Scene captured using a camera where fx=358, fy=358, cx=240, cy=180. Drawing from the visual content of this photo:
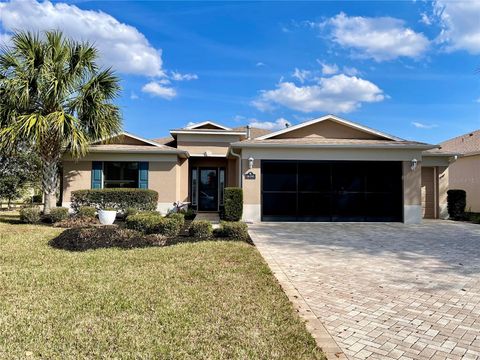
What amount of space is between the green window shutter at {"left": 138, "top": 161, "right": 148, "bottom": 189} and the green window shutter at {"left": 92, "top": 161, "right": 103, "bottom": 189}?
1679 mm

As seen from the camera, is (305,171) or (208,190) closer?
(305,171)

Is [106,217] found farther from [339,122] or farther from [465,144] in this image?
[465,144]

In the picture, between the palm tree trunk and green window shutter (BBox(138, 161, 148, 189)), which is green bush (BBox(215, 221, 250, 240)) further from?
the palm tree trunk

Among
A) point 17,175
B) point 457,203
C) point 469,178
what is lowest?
point 457,203

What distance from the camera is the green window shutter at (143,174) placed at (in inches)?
635

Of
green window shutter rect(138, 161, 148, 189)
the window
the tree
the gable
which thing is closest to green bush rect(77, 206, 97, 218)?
the window

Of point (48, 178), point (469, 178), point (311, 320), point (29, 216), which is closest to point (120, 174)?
point (48, 178)

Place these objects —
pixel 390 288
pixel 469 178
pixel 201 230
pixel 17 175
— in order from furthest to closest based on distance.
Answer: pixel 469 178, pixel 17 175, pixel 201 230, pixel 390 288

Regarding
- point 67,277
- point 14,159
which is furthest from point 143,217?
point 14,159

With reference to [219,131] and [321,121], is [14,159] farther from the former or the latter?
[321,121]

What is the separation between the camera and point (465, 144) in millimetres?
22625

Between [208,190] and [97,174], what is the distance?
580 centimetres

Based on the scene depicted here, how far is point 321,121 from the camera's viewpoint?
52.6ft

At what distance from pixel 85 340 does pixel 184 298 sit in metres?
1.51
